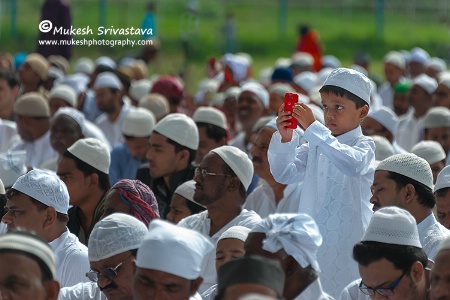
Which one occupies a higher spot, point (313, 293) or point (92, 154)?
point (313, 293)

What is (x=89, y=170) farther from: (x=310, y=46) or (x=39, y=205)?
(x=310, y=46)

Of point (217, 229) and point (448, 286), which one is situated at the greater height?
point (448, 286)

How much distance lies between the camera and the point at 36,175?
5758mm

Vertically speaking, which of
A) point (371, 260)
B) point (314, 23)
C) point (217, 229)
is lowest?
point (314, 23)

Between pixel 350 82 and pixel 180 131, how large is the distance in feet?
7.39

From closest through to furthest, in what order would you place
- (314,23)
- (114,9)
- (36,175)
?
(36,175) → (114,9) → (314,23)

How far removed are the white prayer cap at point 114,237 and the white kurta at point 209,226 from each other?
990mm

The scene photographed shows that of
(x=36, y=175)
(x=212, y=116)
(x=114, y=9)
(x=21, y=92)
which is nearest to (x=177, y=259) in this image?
(x=36, y=175)

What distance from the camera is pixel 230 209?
245 inches

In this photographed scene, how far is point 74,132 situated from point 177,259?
5.22 metres

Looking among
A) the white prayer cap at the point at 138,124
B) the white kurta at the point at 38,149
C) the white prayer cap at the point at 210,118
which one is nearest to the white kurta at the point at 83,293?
the white prayer cap at the point at 210,118

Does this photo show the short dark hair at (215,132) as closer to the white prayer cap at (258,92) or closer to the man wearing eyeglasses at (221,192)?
the white prayer cap at (258,92)

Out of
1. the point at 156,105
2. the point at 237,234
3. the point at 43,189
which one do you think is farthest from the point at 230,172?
the point at 156,105

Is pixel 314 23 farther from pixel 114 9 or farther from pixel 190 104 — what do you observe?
pixel 190 104
